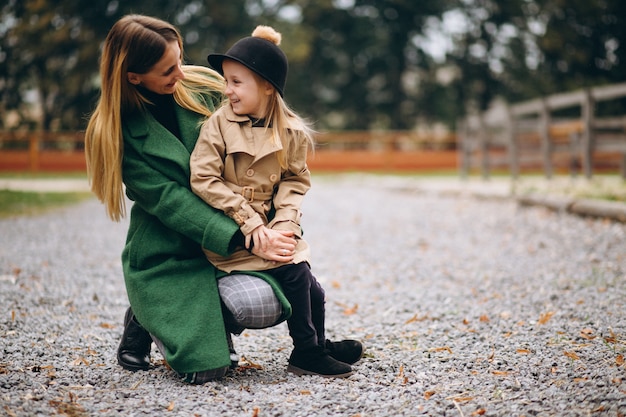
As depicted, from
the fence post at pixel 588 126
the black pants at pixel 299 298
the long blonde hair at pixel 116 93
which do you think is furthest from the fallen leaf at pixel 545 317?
the fence post at pixel 588 126

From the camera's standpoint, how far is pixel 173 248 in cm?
238

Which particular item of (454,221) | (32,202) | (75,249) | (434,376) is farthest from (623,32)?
(434,376)

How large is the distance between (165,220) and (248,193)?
1.06 ft

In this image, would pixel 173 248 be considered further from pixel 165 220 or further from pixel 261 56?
pixel 261 56

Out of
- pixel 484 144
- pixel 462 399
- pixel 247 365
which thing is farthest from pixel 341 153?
pixel 462 399

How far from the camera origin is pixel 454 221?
24.3ft

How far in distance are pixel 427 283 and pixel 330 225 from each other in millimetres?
3384

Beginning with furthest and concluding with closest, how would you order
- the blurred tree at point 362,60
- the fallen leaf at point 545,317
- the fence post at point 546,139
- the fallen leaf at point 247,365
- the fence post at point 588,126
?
the blurred tree at point 362,60
the fence post at point 546,139
the fence post at point 588,126
the fallen leaf at point 545,317
the fallen leaf at point 247,365

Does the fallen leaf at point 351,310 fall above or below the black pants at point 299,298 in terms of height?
below

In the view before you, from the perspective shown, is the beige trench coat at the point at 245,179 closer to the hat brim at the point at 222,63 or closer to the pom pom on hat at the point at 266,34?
the hat brim at the point at 222,63

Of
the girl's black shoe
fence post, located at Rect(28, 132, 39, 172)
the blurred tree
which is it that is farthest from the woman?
the blurred tree

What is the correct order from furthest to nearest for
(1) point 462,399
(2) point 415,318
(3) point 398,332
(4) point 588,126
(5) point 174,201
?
(4) point 588,126 < (2) point 415,318 < (3) point 398,332 < (5) point 174,201 < (1) point 462,399

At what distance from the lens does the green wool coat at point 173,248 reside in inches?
89.8

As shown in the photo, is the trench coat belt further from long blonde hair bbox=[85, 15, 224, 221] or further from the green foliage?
the green foliage
